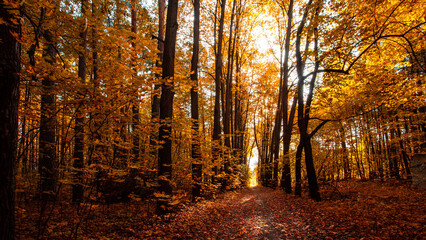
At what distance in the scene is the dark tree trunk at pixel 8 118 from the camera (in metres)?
2.34

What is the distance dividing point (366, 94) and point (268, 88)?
454 inches

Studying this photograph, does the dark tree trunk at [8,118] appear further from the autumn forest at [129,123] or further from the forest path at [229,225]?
the forest path at [229,225]

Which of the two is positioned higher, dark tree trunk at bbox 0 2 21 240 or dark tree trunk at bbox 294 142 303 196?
dark tree trunk at bbox 0 2 21 240

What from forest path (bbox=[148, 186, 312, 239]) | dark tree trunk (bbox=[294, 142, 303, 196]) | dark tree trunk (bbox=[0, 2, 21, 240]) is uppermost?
dark tree trunk (bbox=[0, 2, 21, 240])

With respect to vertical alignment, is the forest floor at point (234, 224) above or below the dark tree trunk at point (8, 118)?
below

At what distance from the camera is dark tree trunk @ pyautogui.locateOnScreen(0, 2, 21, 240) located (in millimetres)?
2338

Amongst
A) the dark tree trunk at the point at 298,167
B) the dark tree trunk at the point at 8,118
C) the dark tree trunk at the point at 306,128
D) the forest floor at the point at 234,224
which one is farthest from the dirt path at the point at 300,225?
the dark tree trunk at the point at 298,167

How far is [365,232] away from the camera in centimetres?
419

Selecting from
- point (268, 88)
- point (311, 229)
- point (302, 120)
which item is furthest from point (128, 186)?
point (268, 88)

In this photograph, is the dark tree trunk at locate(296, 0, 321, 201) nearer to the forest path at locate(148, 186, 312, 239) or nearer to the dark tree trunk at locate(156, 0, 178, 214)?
the forest path at locate(148, 186, 312, 239)

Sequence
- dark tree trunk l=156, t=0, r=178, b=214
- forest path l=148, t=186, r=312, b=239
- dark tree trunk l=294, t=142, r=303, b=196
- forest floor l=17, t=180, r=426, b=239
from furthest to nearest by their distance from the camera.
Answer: dark tree trunk l=294, t=142, r=303, b=196 < dark tree trunk l=156, t=0, r=178, b=214 < forest path l=148, t=186, r=312, b=239 < forest floor l=17, t=180, r=426, b=239

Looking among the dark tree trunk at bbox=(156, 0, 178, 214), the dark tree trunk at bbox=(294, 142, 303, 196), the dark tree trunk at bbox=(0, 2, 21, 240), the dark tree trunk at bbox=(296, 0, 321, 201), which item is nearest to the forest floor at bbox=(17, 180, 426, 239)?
the dark tree trunk at bbox=(156, 0, 178, 214)

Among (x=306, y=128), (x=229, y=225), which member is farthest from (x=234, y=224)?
(x=306, y=128)

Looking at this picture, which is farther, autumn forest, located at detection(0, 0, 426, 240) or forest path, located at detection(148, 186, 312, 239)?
forest path, located at detection(148, 186, 312, 239)
